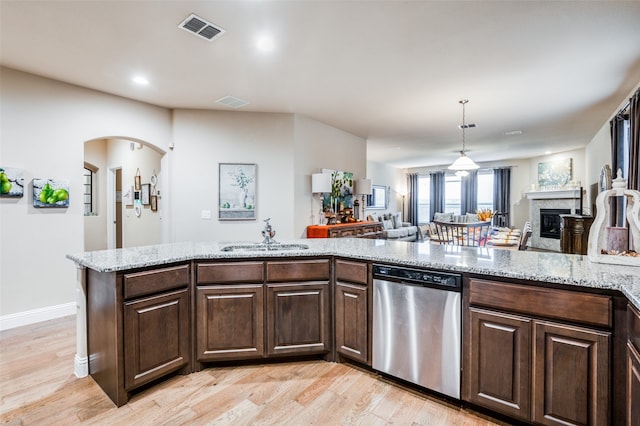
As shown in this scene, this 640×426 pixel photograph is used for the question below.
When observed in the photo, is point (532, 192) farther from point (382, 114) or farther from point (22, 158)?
point (22, 158)

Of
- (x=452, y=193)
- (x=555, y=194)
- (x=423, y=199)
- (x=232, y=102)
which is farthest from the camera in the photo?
(x=423, y=199)

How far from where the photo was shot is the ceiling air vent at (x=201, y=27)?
8.22 feet

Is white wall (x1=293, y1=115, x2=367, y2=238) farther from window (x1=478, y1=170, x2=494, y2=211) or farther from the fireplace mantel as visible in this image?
window (x1=478, y1=170, x2=494, y2=211)

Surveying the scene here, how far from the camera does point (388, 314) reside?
87.8 inches

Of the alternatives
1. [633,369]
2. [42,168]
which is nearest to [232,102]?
[42,168]

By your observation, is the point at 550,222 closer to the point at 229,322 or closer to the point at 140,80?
the point at 229,322

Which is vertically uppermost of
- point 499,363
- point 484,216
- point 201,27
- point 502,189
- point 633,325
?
point 201,27

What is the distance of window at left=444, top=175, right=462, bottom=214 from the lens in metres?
11.1

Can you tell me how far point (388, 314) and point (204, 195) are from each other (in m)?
3.57

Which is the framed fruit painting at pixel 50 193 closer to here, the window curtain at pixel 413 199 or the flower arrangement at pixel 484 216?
the flower arrangement at pixel 484 216

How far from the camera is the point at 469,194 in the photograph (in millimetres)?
10812

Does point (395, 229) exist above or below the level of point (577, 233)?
below

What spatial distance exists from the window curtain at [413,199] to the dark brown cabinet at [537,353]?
34.0ft

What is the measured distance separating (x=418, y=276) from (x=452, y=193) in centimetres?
1009
